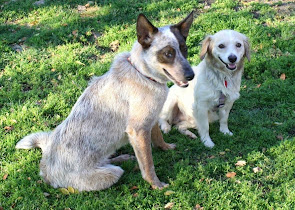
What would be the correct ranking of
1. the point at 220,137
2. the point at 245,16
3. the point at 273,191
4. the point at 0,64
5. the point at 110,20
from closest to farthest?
the point at 273,191 < the point at 220,137 < the point at 0,64 < the point at 245,16 < the point at 110,20

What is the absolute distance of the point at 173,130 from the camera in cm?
543

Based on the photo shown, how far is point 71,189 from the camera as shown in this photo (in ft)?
13.8

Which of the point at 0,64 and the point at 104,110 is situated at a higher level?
the point at 104,110

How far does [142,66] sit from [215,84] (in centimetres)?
135

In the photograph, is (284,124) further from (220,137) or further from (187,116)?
(187,116)

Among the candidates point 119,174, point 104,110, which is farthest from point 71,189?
point 104,110

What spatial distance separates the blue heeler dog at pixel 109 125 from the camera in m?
4.01

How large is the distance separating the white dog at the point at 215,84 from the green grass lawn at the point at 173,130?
284 millimetres

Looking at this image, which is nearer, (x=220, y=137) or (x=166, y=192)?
(x=166, y=192)

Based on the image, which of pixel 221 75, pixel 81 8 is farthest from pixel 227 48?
pixel 81 8

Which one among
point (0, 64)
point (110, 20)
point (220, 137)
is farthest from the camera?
point (110, 20)

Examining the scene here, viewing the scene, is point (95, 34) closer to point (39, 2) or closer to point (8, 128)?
point (39, 2)

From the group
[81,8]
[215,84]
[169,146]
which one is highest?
[215,84]

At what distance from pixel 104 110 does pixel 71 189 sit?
1050 millimetres
